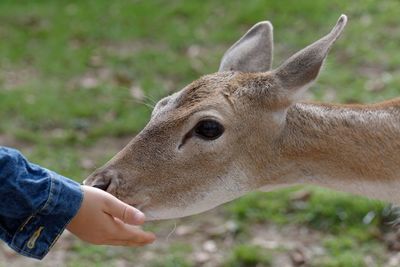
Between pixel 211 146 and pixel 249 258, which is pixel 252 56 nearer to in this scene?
pixel 211 146

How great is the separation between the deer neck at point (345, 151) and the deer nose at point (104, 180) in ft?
2.66

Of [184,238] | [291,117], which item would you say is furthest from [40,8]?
[291,117]

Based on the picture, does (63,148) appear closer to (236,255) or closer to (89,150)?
(89,150)

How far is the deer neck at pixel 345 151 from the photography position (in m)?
4.14

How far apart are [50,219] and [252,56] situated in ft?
5.79

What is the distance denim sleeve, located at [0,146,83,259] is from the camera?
3.37 m

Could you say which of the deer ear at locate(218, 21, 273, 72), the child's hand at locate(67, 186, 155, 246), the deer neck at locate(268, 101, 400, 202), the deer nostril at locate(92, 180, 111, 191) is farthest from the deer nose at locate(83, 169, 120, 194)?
the deer ear at locate(218, 21, 273, 72)

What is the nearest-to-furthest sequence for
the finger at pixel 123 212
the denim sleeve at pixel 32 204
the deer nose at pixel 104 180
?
the denim sleeve at pixel 32 204 < the finger at pixel 123 212 < the deer nose at pixel 104 180

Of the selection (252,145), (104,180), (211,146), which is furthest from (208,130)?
(104,180)

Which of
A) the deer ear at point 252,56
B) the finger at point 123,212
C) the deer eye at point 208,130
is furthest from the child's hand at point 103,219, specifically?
the deer ear at point 252,56

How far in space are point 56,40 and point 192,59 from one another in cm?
192

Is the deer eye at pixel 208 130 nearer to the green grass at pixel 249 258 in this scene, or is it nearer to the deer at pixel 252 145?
the deer at pixel 252 145

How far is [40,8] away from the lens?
A: 436 inches

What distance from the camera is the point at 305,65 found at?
4.01 meters
